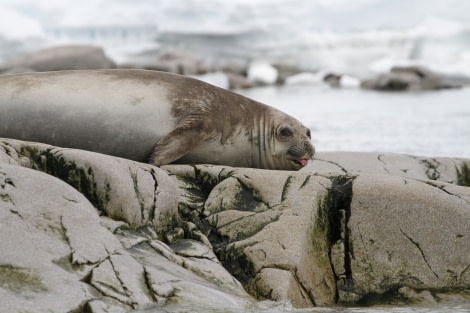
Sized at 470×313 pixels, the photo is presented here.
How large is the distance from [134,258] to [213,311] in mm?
462

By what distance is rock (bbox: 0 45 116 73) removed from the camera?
18.3m

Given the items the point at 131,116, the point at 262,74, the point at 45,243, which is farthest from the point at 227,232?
the point at 262,74

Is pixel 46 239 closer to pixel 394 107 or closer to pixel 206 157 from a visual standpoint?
pixel 206 157

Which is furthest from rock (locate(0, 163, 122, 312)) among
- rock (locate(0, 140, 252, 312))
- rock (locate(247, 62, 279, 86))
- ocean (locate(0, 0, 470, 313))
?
rock (locate(247, 62, 279, 86))

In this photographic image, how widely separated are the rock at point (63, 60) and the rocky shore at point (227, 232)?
14717 millimetres

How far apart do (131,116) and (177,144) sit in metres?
0.37

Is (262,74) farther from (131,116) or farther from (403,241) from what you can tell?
(403,241)

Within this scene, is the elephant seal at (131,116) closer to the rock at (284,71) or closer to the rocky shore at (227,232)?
the rocky shore at (227,232)

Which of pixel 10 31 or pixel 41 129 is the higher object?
pixel 10 31

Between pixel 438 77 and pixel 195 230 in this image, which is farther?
pixel 438 77

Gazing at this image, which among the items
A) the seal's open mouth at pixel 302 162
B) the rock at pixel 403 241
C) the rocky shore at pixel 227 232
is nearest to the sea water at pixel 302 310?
the rocky shore at pixel 227 232

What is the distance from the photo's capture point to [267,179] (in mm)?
4043

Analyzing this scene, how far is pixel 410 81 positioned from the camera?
2162cm

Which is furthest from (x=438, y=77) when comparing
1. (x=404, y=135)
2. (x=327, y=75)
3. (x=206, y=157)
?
(x=206, y=157)
